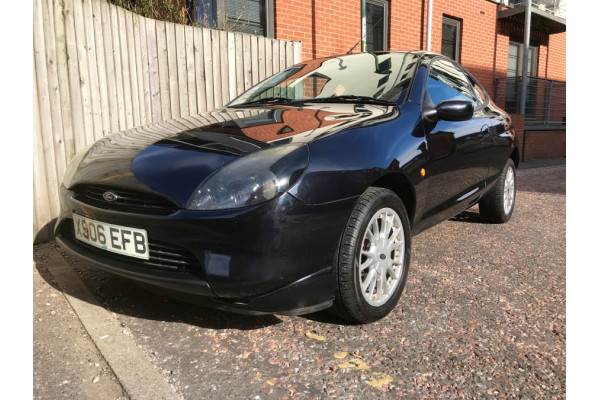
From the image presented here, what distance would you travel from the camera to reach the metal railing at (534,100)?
1191 cm

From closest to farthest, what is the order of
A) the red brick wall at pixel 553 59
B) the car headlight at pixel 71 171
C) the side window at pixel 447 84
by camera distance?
the car headlight at pixel 71 171 < the side window at pixel 447 84 < the red brick wall at pixel 553 59

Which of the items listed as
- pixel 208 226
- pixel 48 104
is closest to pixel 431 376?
pixel 208 226

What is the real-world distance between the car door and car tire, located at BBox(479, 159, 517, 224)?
1.83ft

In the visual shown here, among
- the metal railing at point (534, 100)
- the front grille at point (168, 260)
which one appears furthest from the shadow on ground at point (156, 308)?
the metal railing at point (534, 100)

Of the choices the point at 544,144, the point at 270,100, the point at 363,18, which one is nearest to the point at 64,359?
the point at 270,100

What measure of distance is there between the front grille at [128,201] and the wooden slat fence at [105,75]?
1.63 m

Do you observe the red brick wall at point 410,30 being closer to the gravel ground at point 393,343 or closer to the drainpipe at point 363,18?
the drainpipe at point 363,18

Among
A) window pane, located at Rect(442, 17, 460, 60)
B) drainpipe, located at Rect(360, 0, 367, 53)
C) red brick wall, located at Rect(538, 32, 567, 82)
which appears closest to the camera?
drainpipe, located at Rect(360, 0, 367, 53)

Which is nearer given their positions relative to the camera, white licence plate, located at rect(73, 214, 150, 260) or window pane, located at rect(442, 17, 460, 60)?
white licence plate, located at rect(73, 214, 150, 260)

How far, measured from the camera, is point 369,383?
188 cm

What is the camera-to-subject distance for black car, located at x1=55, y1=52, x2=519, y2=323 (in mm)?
1916

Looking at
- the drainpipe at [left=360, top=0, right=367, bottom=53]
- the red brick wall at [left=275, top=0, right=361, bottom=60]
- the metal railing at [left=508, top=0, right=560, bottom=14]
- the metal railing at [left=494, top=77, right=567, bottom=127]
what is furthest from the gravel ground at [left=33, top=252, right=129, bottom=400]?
the metal railing at [left=508, top=0, right=560, bottom=14]

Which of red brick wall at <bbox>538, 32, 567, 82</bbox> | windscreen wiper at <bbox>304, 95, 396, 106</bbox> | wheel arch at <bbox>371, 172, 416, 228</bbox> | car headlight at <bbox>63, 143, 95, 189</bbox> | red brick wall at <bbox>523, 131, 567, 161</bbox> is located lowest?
red brick wall at <bbox>523, 131, 567, 161</bbox>

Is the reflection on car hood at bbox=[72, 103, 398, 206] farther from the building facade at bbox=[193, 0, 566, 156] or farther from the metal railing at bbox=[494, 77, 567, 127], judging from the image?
the metal railing at bbox=[494, 77, 567, 127]
